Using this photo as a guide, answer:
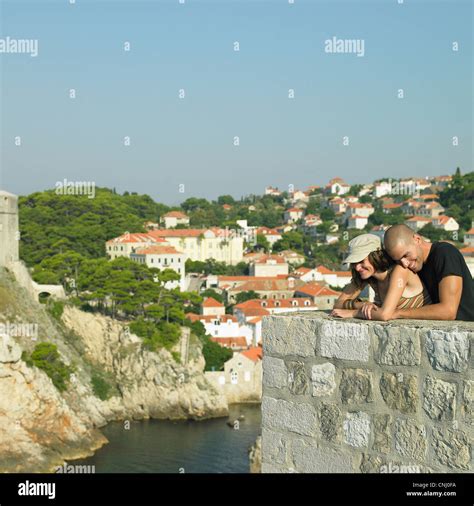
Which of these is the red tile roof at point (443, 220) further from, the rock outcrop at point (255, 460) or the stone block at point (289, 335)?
the stone block at point (289, 335)

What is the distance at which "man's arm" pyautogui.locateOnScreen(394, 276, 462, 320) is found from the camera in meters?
2.54

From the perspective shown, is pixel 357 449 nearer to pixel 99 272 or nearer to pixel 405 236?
pixel 405 236

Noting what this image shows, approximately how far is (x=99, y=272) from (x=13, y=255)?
22.5 ft

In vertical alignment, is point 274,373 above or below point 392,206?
below

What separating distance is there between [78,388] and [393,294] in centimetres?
2947

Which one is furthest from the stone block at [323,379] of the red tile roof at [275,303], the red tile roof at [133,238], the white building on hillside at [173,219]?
the white building on hillside at [173,219]

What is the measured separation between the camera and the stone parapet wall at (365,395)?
228 cm

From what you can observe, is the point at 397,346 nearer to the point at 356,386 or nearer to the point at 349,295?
the point at 356,386

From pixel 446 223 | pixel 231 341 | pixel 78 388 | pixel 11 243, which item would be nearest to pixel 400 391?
pixel 78 388

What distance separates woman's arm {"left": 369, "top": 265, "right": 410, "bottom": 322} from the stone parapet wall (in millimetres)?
45

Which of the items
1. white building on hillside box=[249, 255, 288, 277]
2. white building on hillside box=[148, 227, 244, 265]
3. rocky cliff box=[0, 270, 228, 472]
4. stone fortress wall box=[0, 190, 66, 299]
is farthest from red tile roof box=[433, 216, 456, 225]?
stone fortress wall box=[0, 190, 66, 299]

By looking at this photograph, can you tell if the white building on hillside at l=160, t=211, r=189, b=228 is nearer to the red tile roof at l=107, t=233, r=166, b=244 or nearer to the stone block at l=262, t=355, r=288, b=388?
the red tile roof at l=107, t=233, r=166, b=244

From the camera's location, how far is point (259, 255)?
6525 centimetres
